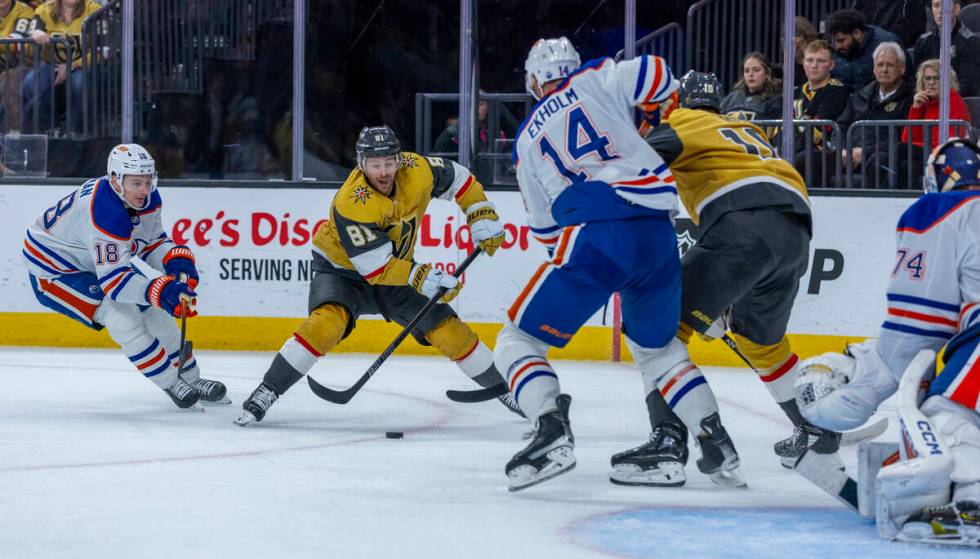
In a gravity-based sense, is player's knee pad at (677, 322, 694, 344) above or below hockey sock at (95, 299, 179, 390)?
above

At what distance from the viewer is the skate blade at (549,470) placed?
311 cm

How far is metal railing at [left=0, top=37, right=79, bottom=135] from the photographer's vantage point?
272 inches

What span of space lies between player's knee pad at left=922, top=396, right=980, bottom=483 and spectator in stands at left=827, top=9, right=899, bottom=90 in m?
3.65

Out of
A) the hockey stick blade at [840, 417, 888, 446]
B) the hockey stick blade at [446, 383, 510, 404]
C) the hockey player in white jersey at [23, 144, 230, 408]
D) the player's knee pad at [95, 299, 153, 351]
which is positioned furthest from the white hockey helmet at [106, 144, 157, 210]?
the hockey stick blade at [840, 417, 888, 446]

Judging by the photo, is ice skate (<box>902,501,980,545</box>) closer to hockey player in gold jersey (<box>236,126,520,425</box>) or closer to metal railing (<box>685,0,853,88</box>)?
hockey player in gold jersey (<box>236,126,520,425</box>)

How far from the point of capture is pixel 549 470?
311 cm

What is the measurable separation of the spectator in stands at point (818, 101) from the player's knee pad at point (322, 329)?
255 centimetres

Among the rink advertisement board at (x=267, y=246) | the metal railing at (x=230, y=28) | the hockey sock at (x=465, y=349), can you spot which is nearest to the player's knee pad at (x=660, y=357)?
the hockey sock at (x=465, y=349)

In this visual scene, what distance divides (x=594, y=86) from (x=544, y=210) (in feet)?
1.11

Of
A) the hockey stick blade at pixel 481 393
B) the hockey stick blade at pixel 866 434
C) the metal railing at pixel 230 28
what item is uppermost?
the metal railing at pixel 230 28

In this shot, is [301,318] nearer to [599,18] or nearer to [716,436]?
[599,18]

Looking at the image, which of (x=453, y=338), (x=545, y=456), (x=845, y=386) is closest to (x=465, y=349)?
(x=453, y=338)

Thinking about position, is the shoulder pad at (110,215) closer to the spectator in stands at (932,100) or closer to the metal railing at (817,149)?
the metal railing at (817,149)

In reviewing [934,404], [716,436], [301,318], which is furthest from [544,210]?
[301,318]
